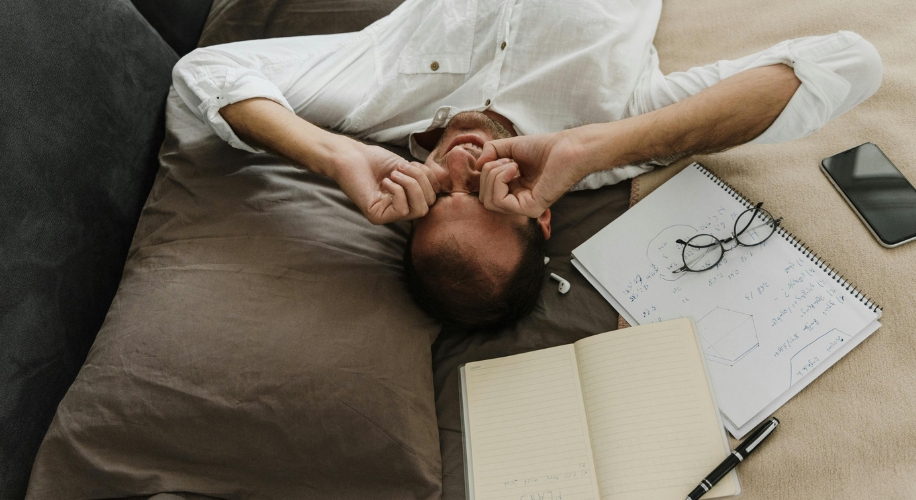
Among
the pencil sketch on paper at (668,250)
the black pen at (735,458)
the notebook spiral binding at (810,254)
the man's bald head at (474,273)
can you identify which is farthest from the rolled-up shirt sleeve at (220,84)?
the black pen at (735,458)

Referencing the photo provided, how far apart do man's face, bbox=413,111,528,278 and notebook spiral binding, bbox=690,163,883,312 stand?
1.41 feet

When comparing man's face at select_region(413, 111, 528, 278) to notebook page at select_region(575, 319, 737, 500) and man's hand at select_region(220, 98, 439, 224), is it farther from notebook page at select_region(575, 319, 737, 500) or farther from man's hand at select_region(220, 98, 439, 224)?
notebook page at select_region(575, 319, 737, 500)

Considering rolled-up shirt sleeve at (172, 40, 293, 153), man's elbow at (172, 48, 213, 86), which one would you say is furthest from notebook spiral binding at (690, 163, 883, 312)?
man's elbow at (172, 48, 213, 86)

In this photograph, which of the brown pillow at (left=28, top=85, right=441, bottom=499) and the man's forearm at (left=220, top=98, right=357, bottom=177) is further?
the man's forearm at (left=220, top=98, right=357, bottom=177)

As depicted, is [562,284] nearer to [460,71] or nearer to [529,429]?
[529,429]

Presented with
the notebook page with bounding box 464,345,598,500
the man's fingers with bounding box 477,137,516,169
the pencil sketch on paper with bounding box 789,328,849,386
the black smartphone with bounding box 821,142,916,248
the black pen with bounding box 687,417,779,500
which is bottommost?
the notebook page with bounding box 464,345,598,500

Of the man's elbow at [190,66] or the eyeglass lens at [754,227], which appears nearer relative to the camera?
the eyeglass lens at [754,227]

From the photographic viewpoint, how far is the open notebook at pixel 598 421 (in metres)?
0.90

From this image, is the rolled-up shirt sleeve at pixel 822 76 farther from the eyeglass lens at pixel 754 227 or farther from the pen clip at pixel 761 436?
the pen clip at pixel 761 436

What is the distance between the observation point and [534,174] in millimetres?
1018

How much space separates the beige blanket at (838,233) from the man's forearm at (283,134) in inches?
26.2

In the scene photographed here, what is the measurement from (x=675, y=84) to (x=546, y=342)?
628 millimetres

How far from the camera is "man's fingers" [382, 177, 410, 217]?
0.95 metres

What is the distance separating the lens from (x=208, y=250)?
3.30ft
